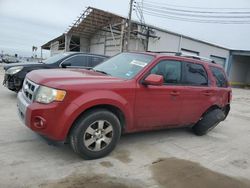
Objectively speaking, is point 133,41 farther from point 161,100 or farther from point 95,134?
point 95,134

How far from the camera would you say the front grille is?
400 centimetres

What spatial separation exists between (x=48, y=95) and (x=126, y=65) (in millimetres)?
1746

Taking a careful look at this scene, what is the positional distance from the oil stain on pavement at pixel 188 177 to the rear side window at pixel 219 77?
8.43 feet

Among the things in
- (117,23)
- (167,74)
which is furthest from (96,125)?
(117,23)

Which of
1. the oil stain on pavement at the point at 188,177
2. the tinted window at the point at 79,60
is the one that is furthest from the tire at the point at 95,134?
the tinted window at the point at 79,60

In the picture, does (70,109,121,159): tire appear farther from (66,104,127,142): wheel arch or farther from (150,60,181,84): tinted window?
(150,60,181,84): tinted window

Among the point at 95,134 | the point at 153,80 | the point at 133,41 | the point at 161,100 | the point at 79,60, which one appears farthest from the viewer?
the point at 133,41

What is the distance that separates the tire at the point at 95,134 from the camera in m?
3.90

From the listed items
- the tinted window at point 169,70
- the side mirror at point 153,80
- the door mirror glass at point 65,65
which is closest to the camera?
the side mirror at point 153,80

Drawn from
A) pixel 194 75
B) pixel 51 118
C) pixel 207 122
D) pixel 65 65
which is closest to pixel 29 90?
pixel 51 118

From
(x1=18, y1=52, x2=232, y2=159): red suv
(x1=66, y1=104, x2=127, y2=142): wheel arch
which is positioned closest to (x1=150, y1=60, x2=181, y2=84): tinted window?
(x1=18, y1=52, x2=232, y2=159): red suv

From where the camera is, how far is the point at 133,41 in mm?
22109

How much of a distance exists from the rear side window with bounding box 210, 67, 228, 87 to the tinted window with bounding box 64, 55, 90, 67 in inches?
184

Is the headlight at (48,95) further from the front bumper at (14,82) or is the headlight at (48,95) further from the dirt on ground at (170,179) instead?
the front bumper at (14,82)
